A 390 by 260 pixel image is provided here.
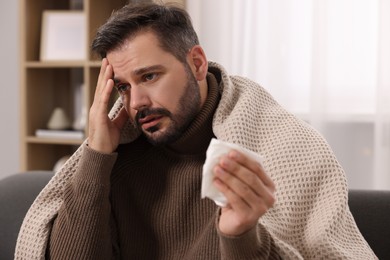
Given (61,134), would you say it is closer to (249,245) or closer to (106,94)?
(106,94)

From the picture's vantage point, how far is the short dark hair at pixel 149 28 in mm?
1365

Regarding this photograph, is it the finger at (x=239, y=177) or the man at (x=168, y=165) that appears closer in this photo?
the finger at (x=239, y=177)

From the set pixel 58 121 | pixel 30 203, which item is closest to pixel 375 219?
pixel 30 203

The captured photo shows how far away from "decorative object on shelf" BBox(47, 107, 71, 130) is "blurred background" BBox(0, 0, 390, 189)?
87 cm

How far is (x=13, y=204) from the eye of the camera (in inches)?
67.2

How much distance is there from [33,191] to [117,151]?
34 cm

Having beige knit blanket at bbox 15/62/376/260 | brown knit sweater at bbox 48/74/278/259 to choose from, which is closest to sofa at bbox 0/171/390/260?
beige knit blanket at bbox 15/62/376/260

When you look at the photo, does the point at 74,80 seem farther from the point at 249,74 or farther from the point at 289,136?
the point at 289,136

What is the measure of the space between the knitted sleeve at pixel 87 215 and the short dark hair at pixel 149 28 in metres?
0.25

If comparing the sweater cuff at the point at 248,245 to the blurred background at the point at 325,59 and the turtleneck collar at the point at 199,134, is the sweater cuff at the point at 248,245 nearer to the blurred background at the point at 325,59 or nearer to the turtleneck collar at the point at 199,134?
the turtleneck collar at the point at 199,134

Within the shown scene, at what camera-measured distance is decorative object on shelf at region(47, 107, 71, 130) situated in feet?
10.5

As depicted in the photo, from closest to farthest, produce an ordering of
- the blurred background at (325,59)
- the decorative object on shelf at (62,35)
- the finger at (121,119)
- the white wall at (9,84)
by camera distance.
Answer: the finger at (121,119)
the blurred background at (325,59)
the decorative object on shelf at (62,35)
the white wall at (9,84)

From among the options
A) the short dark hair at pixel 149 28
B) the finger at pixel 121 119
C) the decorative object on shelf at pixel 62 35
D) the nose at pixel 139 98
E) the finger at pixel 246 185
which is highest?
the decorative object on shelf at pixel 62 35

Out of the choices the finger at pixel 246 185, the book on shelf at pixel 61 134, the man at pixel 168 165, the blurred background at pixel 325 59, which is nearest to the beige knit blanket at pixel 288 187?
the man at pixel 168 165
